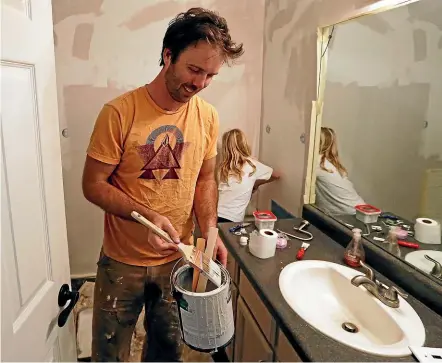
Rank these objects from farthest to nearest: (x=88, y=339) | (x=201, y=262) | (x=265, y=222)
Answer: (x=88, y=339) → (x=265, y=222) → (x=201, y=262)

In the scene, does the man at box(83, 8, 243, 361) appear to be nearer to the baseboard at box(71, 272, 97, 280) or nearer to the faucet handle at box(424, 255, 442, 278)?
the faucet handle at box(424, 255, 442, 278)

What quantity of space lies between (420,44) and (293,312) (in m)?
0.97

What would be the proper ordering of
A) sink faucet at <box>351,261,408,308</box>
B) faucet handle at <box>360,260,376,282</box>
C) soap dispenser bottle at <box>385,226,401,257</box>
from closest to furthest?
sink faucet at <box>351,261,408,308</box> → faucet handle at <box>360,260,376,282</box> → soap dispenser bottle at <box>385,226,401,257</box>

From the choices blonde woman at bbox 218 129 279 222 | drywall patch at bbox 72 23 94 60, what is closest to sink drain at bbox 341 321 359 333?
blonde woman at bbox 218 129 279 222

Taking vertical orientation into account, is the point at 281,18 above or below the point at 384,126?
above

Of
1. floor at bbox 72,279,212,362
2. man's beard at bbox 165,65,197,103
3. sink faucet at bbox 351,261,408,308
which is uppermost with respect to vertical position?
man's beard at bbox 165,65,197,103

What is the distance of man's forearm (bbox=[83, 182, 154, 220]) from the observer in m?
1.03

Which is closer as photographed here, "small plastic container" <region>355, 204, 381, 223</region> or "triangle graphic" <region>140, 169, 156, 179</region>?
"triangle graphic" <region>140, 169, 156, 179</region>

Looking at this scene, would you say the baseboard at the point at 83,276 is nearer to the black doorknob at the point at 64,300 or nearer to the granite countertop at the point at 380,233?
the black doorknob at the point at 64,300

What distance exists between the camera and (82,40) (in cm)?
201

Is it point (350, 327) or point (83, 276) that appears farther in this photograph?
point (83, 276)

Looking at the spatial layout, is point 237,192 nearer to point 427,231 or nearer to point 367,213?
point 367,213

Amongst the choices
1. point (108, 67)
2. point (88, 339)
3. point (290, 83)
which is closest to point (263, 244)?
point (290, 83)

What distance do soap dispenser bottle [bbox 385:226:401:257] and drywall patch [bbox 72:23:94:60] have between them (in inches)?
76.4
